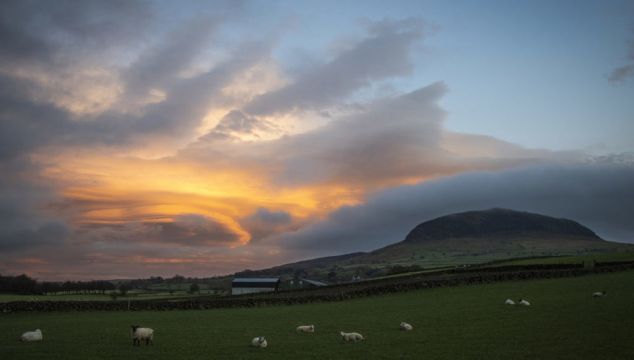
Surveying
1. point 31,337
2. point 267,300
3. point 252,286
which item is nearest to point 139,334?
point 31,337

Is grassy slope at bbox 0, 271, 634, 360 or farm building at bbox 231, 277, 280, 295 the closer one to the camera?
grassy slope at bbox 0, 271, 634, 360

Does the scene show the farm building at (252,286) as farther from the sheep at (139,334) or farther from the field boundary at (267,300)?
the sheep at (139,334)

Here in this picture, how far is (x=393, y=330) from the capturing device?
29000 millimetres

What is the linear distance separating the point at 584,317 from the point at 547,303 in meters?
9.35

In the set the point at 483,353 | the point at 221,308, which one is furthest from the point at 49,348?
the point at 221,308

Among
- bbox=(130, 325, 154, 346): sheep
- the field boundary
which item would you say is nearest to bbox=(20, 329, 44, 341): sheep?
bbox=(130, 325, 154, 346): sheep

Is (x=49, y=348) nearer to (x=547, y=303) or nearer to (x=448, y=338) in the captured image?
(x=448, y=338)

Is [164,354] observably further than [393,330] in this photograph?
No

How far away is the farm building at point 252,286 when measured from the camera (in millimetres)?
109375

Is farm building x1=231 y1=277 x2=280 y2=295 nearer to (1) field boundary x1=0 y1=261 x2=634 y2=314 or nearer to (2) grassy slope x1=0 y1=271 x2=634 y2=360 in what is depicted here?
(1) field boundary x1=0 y1=261 x2=634 y2=314

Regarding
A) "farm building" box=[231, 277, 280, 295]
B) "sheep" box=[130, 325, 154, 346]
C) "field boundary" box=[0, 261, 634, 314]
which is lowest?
"farm building" box=[231, 277, 280, 295]

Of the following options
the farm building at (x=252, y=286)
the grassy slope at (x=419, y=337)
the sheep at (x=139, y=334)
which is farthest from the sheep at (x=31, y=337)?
the farm building at (x=252, y=286)

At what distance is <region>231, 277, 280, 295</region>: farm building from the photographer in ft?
359

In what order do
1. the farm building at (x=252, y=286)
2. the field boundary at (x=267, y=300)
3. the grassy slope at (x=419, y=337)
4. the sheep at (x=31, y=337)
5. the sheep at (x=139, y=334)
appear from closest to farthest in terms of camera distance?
the grassy slope at (x=419, y=337), the sheep at (x=139, y=334), the sheep at (x=31, y=337), the field boundary at (x=267, y=300), the farm building at (x=252, y=286)
